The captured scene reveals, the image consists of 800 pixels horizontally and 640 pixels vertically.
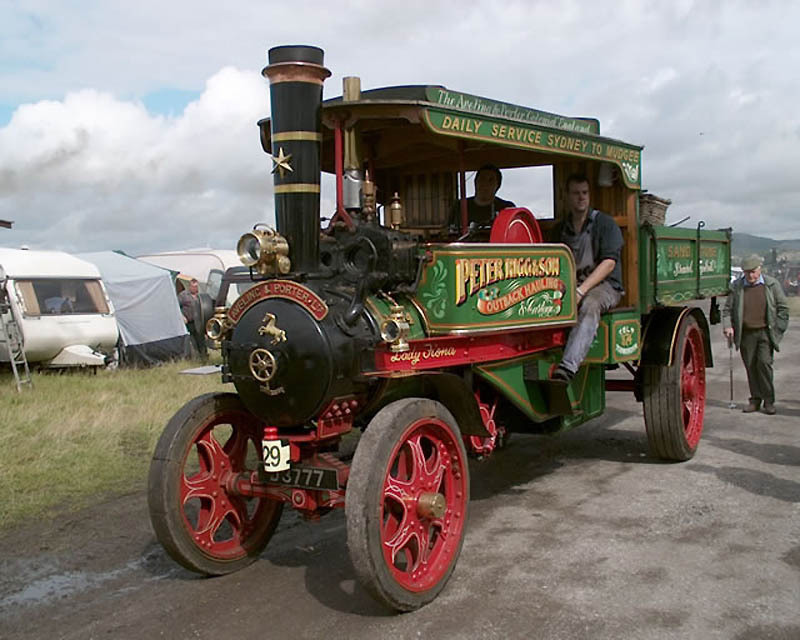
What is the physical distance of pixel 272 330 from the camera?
11.7 feet

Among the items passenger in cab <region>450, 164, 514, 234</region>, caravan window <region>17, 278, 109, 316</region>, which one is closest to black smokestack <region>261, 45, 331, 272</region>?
passenger in cab <region>450, 164, 514, 234</region>

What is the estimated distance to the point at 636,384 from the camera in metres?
6.20

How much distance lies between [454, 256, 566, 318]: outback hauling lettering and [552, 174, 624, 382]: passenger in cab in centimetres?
35

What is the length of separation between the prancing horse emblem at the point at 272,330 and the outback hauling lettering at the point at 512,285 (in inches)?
34.7

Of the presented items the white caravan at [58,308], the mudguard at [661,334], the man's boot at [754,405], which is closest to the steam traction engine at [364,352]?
the mudguard at [661,334]

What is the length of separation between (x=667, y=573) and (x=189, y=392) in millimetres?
6949

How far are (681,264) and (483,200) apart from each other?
6.33 feet

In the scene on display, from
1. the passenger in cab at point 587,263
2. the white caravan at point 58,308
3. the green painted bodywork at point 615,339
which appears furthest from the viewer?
the white caravan at point 58,308

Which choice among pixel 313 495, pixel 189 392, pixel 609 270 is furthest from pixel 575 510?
pixel 189 392

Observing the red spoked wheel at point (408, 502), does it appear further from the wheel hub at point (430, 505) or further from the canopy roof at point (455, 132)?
the canopy roof at point (455, 132)

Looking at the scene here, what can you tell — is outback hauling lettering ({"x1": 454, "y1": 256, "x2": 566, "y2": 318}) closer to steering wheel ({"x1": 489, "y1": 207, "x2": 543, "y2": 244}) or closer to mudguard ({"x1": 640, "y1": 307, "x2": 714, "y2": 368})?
steering wheel ({"x1": 489, "y1": 207, "x2": 543, "y2": 244})

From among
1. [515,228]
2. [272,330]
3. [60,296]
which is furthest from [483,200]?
[60,296]

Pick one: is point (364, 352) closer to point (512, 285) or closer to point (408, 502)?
point (408, 502)

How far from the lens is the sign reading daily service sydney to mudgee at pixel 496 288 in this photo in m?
3.96
